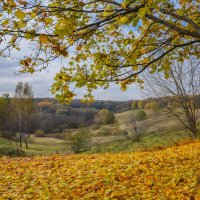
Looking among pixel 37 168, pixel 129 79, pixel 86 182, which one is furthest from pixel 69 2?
pixel 37 168

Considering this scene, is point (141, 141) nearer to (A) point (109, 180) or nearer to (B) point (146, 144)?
(B) point (146, 144)

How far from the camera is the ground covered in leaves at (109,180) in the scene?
688 centimetres

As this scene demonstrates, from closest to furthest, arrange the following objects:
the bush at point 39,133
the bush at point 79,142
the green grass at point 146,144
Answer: the green grass at point 146,144 → the bush at point 79,142 → the bush at point 39,133

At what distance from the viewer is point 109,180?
312 inches

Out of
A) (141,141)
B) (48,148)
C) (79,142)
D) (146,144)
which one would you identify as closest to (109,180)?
(146,144)

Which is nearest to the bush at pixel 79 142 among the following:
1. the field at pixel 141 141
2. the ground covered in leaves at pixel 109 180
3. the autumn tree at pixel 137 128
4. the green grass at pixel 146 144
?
the field at pixel 141 141

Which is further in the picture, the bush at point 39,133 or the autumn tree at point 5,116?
the bush at point 39,133

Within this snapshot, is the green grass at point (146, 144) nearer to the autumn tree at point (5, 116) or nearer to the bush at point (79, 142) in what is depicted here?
the bush at point (79, 142)

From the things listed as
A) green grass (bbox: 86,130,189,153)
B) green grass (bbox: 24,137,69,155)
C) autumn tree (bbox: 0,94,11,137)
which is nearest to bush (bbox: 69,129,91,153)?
green grass (bbox: 86,130,189,153)

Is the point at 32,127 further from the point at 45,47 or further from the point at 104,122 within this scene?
the point at 45,47

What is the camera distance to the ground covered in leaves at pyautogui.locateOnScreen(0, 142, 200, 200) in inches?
271

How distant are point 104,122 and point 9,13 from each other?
6248 centimetres

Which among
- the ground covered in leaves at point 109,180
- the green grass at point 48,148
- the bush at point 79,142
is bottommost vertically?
the green grass at point 48,148

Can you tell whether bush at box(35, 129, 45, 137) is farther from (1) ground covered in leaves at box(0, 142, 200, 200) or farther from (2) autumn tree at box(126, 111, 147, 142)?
(1) ground covered in leaves at box(0, 142, 200, 200)
